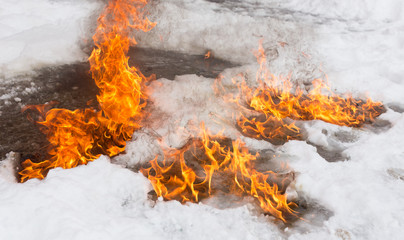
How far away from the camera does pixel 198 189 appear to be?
121 inches

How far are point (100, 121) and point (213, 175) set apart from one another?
1.47m

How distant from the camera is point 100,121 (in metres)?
3.72

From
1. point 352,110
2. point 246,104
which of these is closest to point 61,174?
Answer: point 246,104

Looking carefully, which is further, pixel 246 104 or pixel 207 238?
pixel 246 104

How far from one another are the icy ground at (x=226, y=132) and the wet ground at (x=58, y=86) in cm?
21

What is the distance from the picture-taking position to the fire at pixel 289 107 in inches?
166

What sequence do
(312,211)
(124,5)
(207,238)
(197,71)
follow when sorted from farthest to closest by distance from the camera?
(124,5) < (197,71) < (312,211) < (207,238)

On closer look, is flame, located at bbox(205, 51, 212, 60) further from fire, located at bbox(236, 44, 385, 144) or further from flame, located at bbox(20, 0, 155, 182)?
flame, located at bbox(20, 0, 155, 182)

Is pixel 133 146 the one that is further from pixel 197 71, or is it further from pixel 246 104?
pixel 197 71

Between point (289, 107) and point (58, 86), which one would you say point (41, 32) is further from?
point (289, 107)

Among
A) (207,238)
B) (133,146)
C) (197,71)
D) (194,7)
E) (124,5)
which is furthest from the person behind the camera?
(194,7)

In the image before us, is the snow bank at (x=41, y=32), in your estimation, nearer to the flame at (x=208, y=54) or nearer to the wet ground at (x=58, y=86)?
the wet ground at (x=58, y=86)

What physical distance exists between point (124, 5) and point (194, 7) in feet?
5.57

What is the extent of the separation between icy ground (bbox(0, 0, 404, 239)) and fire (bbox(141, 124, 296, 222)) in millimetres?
151
